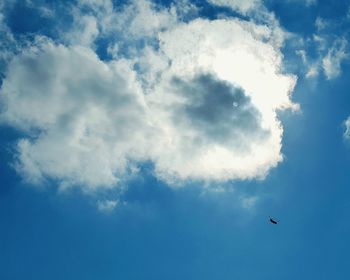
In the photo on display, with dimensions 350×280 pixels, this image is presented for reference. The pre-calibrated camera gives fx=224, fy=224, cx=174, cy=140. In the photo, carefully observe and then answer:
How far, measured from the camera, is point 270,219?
11194cm

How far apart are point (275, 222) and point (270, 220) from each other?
2880 mm

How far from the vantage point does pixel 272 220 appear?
368 ft

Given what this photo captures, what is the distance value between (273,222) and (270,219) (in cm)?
276

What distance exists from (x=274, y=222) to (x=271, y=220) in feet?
7.72

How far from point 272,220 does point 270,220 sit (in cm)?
123

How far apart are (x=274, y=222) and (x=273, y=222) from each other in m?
0.47

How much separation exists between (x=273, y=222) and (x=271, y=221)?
154cm

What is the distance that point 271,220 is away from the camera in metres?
112

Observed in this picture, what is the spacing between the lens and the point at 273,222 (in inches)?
4441

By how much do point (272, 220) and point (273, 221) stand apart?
995 mm

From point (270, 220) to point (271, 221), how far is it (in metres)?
0.94

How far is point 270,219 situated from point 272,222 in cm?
250

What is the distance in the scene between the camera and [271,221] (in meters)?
112

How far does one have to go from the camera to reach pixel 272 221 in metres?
112
